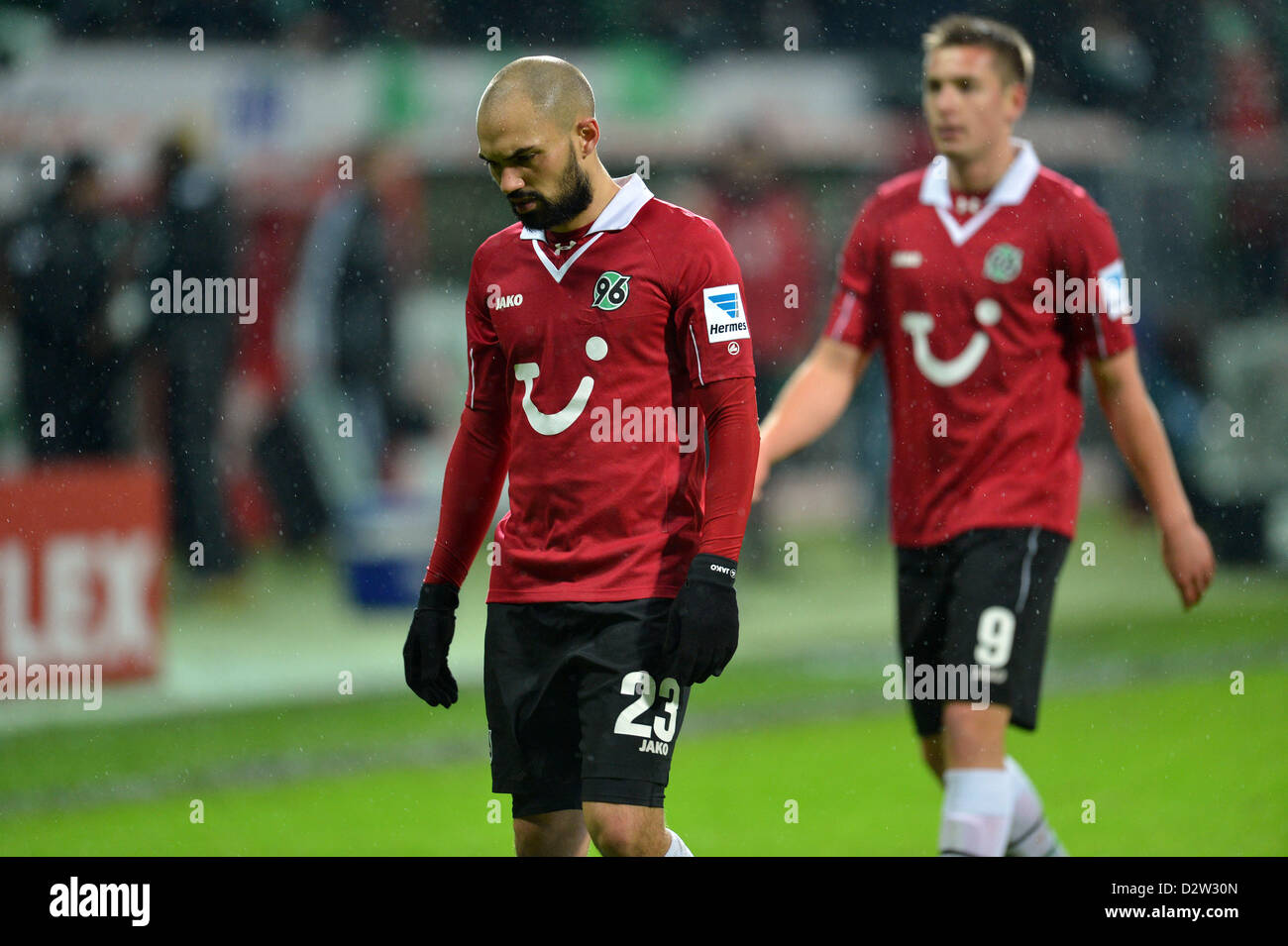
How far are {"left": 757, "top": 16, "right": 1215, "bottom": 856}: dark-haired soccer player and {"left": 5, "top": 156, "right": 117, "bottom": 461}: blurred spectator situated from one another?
4.57m

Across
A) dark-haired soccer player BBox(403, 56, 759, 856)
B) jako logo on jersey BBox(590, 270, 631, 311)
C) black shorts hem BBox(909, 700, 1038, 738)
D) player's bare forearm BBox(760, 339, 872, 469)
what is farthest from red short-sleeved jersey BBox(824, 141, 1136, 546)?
jako logo on jersey BBox(590, 270, 631, 311)

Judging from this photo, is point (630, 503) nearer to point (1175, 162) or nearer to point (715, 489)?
point (715, 489)

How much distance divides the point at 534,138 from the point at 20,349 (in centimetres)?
541

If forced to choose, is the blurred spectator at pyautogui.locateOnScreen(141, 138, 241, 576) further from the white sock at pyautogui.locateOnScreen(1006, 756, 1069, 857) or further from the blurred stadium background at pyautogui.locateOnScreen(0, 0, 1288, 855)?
the white sock at pyautogui.locateOnScreen(1006, 756, 1069, 857)

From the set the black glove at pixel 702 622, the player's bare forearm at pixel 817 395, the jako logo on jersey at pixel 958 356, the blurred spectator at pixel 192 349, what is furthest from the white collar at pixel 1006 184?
the blurred spectator at pixel 192 349

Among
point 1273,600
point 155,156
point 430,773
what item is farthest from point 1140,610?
point 155,156

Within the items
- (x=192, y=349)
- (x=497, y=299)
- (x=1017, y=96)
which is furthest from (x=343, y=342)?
(x=497, y=299)

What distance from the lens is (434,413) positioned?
10.7m

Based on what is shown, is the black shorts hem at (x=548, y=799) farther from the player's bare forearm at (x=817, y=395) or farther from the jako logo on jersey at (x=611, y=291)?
the player's bare forearm at (x=817, y=395)

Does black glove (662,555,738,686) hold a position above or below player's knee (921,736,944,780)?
above

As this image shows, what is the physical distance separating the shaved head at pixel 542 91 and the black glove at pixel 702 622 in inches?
34.3

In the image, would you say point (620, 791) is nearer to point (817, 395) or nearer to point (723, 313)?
point (723, 313)

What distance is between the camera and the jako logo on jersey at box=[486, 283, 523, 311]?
3693mm

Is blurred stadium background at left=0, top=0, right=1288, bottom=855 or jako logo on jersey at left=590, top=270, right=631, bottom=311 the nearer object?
jako logo on jersey at left=590, top=270, right=631, bottom=311
